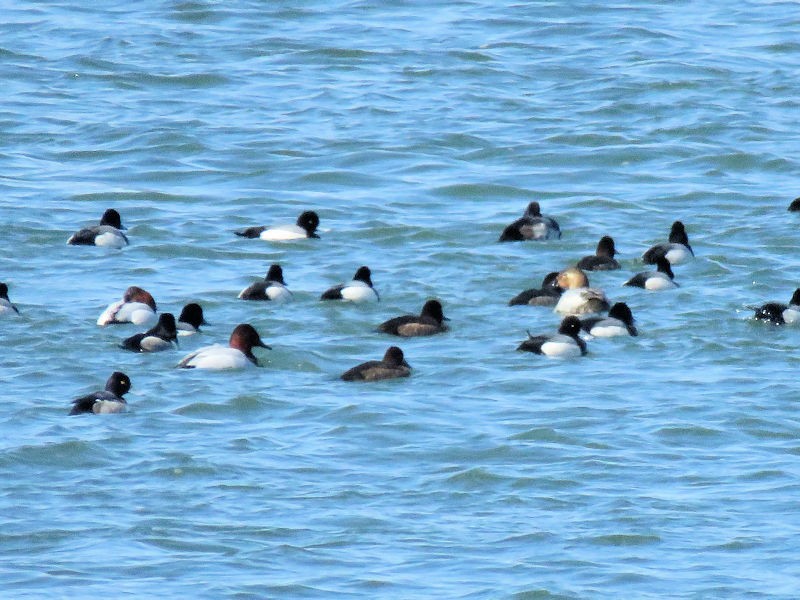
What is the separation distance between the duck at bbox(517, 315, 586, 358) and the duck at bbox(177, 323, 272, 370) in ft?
7.92

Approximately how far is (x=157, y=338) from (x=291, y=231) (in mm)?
4700

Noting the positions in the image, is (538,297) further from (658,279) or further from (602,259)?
(602,259)

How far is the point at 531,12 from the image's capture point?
1494 inches

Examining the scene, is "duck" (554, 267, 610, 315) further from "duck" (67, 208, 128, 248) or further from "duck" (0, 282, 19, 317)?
"duck" (67, 208, 128, 248)

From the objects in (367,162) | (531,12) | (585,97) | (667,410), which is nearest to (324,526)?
(667,410)

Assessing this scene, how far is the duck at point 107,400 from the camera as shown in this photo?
48.5ft

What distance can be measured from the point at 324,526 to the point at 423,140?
1562 cm

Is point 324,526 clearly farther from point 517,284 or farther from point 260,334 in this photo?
point 517,284

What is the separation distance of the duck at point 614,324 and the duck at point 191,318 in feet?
11.8

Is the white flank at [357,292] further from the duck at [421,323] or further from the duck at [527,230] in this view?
the duck at [527,230]

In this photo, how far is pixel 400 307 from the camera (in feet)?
61.9

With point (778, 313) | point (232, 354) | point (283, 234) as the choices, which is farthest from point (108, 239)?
point (778, 313)

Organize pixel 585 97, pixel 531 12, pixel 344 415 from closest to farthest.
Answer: pixel 344 415 → pixel 585 97 → pixel 531 12

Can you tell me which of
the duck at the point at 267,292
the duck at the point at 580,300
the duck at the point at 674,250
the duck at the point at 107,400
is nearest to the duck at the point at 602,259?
the duck at the point at 674,250
